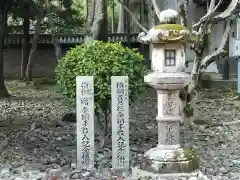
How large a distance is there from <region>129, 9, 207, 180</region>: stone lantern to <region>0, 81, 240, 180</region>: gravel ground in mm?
536

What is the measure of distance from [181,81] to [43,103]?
10.1m

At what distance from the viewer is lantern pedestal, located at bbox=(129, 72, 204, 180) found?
Answer: 21.0ft

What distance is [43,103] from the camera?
15.9 m

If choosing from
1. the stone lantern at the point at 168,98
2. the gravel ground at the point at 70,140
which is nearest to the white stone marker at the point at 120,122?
the gravel ground at the point at 70,140

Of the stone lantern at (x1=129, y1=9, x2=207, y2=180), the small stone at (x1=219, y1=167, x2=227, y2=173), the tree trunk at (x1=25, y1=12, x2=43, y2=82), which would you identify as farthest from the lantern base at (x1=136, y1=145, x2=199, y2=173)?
the tree trunk at (x1=25, y1=12, x2=43, y2=82)

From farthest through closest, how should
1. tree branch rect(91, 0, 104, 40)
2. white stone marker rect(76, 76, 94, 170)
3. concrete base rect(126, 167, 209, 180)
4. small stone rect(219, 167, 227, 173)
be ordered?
tree branch rect(91, 0, 104, 40)
small stone rect(219, 167, 227, 173)
white stone marker rect(76, 76, 94, 170)
concrete base rect(126, 167, 209, 180)

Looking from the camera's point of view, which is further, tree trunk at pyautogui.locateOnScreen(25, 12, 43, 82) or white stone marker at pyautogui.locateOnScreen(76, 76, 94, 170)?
tree trunk at pyautogui.locateOnScreen(25, 12, 43, 82)

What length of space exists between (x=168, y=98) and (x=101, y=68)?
1434mm

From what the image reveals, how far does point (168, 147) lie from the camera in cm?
658

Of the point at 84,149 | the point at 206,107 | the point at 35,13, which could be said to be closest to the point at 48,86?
the point at 35,13

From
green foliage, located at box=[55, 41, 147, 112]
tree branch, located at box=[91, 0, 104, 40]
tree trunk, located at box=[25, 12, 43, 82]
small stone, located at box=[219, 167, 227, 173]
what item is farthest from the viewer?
tree trunk, located at box=[25, 12, 43, 82]

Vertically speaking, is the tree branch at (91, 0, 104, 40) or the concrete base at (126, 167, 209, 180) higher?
the tree branch at (91, 0, 104, 40)

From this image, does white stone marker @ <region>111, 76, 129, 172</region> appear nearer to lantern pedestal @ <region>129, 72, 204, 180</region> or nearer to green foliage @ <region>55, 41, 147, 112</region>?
lantern pedestal @ <region>129, 72, 204, 180</region>

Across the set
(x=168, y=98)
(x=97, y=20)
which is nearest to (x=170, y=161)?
(x=168, y=98)
